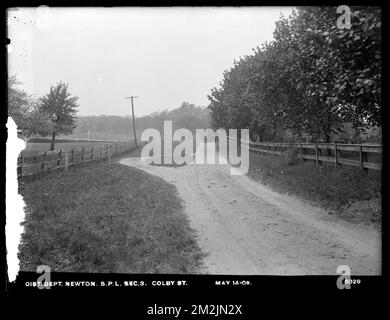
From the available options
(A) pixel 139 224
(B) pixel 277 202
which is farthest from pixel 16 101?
(B) pixel 277 202

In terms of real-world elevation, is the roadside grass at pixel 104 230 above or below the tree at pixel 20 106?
below

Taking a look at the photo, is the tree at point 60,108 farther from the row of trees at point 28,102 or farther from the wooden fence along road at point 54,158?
the wooden fence along road at point 54,158

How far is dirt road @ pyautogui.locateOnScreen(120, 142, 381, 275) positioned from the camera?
535 centimetres

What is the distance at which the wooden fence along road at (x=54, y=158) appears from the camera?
11.5 meters

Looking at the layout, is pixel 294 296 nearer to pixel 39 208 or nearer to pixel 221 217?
pixel 221 217

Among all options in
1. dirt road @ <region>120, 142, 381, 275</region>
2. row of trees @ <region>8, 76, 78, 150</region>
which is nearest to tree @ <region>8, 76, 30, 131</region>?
row of trees @ <region>8, 76, 78, 150</region>

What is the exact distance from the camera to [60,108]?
10.3 metres

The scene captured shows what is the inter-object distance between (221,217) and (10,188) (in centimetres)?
596

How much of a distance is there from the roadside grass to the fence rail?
4.46 metres

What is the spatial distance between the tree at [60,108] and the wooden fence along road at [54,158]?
90 cm

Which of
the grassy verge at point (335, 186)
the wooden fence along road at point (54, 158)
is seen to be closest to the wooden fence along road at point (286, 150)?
the wooden fence along road at point (54, 158)

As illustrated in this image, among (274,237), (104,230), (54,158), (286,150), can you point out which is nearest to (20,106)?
(104,230)

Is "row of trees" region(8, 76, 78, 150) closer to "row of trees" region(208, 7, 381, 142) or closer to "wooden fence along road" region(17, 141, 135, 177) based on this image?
"wooden fence along road" region(17, 141, 135, 177)
